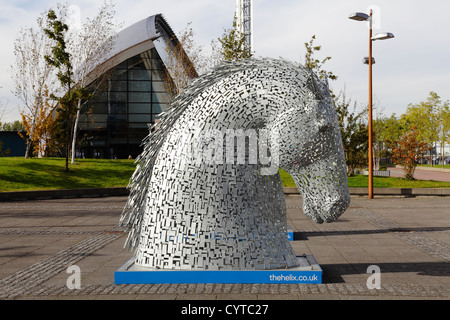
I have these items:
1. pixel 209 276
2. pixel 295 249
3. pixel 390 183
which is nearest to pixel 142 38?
pixel 390 183

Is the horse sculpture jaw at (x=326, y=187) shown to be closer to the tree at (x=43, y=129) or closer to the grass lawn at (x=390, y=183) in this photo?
the grass lawn at (x=390, y=183)

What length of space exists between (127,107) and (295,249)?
31.1 meters

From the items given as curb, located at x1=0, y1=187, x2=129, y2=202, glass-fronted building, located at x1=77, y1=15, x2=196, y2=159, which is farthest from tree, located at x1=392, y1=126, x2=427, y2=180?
glass-fronted building, located at x1=77, y1=15, x2=196, y2=159

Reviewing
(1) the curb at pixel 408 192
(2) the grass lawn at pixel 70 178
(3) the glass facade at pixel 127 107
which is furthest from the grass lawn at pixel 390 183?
(3) the glass facade at pixel 127 107

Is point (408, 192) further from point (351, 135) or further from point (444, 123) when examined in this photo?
point (444, 123)

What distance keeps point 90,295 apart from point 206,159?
1.71 meters

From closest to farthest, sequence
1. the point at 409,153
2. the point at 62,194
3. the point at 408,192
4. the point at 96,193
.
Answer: the point at 408,192, the point at 62,194, the point at 96,193, the point at 409,153

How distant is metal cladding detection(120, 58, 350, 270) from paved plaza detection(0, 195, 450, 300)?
45 cm

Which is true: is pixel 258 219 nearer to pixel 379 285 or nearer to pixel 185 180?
pixel 185 180

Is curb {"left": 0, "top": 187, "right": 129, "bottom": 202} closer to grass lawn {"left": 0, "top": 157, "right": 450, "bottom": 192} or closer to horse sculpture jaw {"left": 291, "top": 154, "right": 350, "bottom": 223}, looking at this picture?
grass lawn {"left": 0, "top": 157, "right": 450, "bottom": 192}

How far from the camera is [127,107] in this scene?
35.4m

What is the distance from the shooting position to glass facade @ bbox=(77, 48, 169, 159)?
34.7m

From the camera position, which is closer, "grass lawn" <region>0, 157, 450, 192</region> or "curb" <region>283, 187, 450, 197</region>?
"curb" <region>283, 187, 450, 197</region>

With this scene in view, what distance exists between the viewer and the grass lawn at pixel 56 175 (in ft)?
55.8
